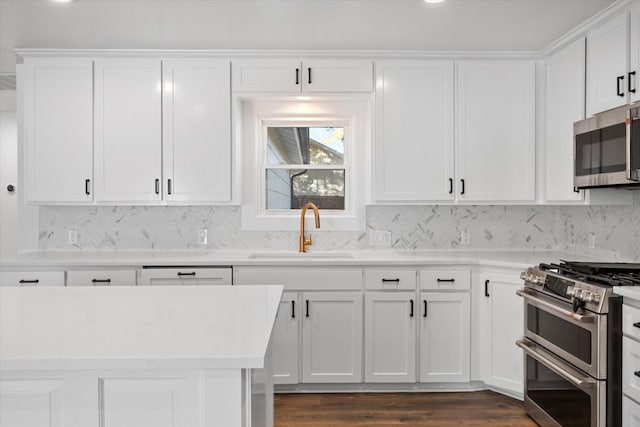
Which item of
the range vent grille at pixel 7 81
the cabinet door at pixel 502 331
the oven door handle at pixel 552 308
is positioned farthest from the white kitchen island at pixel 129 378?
the range vent grille at pixel 7 81

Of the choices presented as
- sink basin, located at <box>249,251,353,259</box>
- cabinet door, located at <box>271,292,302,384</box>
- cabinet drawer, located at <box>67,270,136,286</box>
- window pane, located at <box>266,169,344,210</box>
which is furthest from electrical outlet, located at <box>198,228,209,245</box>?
cabinet door, located at <box>271,292,302,384</box>

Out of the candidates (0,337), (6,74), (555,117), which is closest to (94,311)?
(0,337)

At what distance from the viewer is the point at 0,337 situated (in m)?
1.30

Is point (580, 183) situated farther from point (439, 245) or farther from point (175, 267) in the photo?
point (175, 267)

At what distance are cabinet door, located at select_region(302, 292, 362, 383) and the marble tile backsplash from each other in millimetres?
668

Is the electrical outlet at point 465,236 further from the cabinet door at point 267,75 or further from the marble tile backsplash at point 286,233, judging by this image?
the cabinet door at point 267,75

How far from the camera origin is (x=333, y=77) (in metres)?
3.34

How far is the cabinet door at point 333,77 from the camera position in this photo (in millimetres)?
3336

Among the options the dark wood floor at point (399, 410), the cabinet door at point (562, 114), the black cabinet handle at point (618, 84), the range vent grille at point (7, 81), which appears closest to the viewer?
the black cabinet handle at point (618, 84)

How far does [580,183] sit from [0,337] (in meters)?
2.90

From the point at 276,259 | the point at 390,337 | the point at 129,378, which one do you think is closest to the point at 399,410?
the point at 390,337

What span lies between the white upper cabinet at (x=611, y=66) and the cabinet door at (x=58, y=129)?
10.9 feet

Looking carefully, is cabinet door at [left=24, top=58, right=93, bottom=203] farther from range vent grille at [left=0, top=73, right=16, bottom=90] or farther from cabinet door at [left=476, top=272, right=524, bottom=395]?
cabinet door at [left=476, top=272, right=524, bottom=395]

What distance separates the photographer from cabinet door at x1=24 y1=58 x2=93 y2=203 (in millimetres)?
3285
